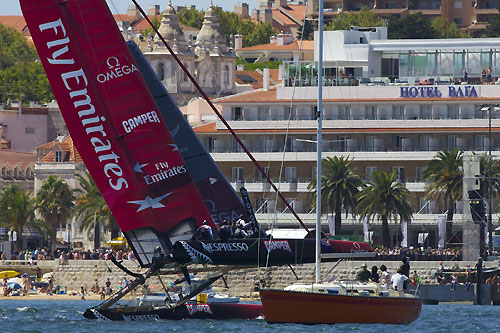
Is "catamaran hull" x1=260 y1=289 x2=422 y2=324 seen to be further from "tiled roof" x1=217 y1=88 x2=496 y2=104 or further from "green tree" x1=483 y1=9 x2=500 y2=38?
"green tree" x1=483 y1=9 x2=500 y2=38

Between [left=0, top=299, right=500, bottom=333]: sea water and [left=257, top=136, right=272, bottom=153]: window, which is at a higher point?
[left=0, top=299, right=500, bottom=333]: sea water

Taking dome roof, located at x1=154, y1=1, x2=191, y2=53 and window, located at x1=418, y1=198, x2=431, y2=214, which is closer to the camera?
window, located at x1=418, y1=198, x2=431, y2=214

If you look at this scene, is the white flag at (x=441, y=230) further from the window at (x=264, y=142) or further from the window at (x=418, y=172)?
the window at (x=264, y=142)

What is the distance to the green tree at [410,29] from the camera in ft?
565

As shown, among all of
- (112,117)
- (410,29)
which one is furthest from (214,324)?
(410,29)

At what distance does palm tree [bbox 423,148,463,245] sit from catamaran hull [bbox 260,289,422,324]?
39.3 metres

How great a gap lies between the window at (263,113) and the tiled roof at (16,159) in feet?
126

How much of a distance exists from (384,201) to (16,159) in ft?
190

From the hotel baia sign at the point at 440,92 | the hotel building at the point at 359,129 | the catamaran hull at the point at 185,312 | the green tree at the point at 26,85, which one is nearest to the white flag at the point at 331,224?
the hotel building at the point at 359,129

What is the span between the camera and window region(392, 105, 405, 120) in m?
102

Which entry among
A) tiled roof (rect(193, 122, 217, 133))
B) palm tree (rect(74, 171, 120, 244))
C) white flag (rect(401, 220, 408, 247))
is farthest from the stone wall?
tiled roof (rect(193, 122, 217, 133))

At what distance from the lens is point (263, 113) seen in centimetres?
10512

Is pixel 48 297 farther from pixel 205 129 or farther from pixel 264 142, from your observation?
pixel 205 129

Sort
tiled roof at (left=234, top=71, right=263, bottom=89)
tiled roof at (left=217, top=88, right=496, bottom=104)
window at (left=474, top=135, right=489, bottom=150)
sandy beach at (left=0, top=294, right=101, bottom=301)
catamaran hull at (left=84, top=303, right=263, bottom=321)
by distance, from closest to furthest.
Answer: catamaran hull at (left=84, top=303, right=263, bottom=321)
sandy beach at (left=0, top=294, right=101, bottom=301)
window at (left=474, top=135, right=489, bottom=150)
tiled roof at (left=217, top=88, right=496, bottom=104)
tiled roof at (left=234, top=71, right=263, bottom=89)
